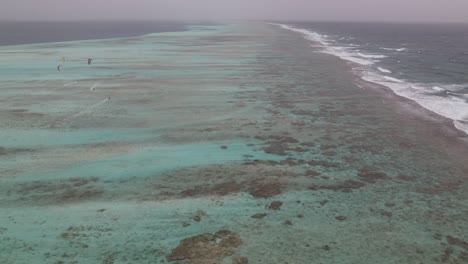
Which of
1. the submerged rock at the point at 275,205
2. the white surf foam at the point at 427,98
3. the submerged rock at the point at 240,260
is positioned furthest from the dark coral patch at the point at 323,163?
the white surf foam at the point at 427,98

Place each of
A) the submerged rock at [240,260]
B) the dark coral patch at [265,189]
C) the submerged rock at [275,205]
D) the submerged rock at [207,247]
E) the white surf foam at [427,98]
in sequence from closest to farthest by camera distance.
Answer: the submerged rock at [240,260] < the submerged rock at [207,247] < the submerged rock at [275,205] < the dark coral patch at [265,189] < the white surf foam at [427,98]

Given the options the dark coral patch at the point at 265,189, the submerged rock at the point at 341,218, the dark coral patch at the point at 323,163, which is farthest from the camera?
the dark coral patch at the point at 323,163

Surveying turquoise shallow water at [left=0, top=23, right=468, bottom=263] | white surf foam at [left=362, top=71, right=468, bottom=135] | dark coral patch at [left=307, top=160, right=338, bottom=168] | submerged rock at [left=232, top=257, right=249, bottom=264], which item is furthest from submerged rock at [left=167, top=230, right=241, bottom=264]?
white surf foam at [left=362, top=71, right=468, bottom=135]

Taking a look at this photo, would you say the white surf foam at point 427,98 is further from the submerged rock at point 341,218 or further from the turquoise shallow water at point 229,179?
the submerged rock at point 341,218

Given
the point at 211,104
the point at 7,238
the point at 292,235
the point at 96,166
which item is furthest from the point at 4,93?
the point at 292,235

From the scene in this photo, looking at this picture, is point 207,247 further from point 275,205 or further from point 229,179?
point 229,179

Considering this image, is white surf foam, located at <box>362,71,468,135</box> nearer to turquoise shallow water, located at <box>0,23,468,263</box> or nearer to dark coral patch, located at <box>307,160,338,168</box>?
turquoise shallow water, located at <box>0,23,468,263</box>
